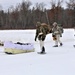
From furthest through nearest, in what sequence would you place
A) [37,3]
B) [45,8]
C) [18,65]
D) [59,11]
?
[37,3] < [45,8] < [59,11] < [18,65]

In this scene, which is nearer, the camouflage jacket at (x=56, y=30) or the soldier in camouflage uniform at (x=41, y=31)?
the soldier in camouflage uniform at (x=41, y=31)

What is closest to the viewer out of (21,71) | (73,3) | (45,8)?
(21,71)

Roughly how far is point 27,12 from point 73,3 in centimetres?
A: 2007

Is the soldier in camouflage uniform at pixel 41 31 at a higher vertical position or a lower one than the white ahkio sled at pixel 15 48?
higher

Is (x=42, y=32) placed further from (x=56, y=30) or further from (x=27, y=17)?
(x=27, y=17)

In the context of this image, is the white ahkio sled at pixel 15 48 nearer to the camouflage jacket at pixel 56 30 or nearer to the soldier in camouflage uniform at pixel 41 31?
the soldier in camouflage uniform at pixel 41 31

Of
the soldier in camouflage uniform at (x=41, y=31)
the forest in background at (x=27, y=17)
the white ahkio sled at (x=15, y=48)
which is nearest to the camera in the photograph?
the soldier in camouflage uniform at (x=41, y=31)

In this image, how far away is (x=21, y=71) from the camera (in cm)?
835

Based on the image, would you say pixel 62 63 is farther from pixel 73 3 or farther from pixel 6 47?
pixel 73 3

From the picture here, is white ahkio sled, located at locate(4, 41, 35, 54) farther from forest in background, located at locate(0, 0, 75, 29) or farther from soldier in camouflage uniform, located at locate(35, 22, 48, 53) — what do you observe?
forest in background, located at locate(0, 0, 75, 29)

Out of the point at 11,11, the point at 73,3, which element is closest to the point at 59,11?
the point at 73,3

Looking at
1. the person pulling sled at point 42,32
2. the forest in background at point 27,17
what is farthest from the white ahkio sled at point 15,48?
the forest in background at point 27,17

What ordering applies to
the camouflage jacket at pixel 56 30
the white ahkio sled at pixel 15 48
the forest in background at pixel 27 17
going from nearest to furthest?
the white ahkio sled at pixel 15 48 → the camouflage jacket at pixel 56 30 → the forest in background at pixel 27 17

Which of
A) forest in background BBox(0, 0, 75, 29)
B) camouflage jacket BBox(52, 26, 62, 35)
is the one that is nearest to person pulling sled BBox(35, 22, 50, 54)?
camouflage jacket BBox(52, 26, 62, 35)
